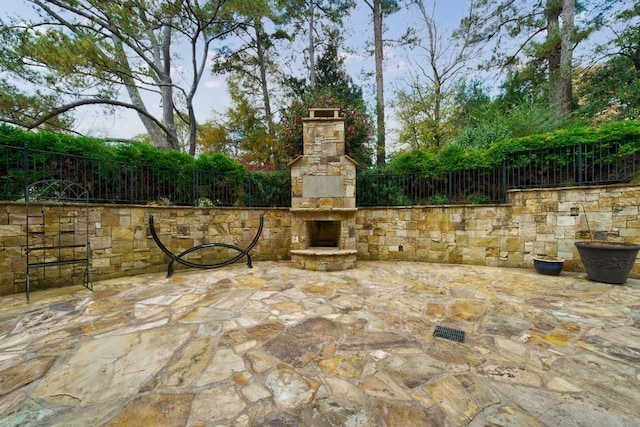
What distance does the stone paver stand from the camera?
1.40 meters

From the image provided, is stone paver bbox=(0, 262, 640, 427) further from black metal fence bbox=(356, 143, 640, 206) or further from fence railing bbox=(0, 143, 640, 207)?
black metal fence bbox=(356, 143, 640, 206)

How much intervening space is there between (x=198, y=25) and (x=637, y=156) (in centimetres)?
1178

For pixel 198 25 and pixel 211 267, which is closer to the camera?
pixel 211 267

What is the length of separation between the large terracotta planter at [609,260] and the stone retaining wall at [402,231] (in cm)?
66

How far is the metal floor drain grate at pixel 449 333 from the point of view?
2.24 metres

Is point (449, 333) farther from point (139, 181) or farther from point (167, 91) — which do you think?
point (167, 91)

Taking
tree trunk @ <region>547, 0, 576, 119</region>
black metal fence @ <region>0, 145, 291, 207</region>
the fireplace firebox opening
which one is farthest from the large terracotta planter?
black metal fence @ <region>0, 145, 291, 207</region>

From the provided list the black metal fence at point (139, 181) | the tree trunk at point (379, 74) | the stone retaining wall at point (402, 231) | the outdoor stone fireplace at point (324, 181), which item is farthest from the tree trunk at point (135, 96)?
the tree trunk at point (379, 74)

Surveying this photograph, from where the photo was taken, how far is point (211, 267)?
4.96 m

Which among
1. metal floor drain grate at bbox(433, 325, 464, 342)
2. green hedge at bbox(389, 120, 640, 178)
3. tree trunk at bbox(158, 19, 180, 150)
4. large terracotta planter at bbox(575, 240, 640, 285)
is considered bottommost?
metal floor drain grate at bbox(433, 325, 464, 342)

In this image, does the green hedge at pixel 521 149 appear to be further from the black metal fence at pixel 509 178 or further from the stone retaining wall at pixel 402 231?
the stone retaining wall at pixel 402 231

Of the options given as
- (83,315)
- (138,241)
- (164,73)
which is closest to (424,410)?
(83,315)

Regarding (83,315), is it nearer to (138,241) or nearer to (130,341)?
(130,341)

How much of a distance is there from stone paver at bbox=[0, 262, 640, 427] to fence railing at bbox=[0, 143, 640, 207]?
203 cm
